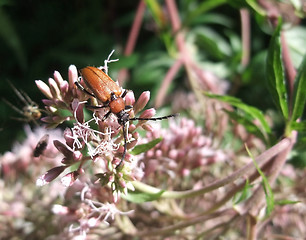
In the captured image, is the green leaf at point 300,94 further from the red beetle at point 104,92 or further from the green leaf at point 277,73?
the red beetle at point 104,92

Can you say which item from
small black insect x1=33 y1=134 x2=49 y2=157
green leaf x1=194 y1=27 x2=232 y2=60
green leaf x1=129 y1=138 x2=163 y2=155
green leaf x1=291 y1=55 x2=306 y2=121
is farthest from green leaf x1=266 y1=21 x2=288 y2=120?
green leaf x1=194 y1=27 x2=232 y2=60

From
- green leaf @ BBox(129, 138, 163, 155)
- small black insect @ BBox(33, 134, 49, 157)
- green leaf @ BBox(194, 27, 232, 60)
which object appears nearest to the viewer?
green leaf @ BBox(129, 138, 163, 155)

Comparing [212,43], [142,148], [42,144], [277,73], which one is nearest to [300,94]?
[277,73]

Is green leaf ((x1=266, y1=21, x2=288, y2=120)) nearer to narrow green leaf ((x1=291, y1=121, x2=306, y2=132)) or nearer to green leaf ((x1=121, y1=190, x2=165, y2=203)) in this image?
narrow green leaf ((x1=291, y1=121, x2=306, y2=132))

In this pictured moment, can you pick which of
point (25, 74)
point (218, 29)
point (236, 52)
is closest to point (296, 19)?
point (236, 52)

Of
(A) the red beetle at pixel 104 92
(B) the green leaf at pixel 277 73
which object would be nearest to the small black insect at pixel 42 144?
(A) the red beetle at pixel 104 92

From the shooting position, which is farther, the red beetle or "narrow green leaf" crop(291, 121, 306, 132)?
"narrow green leaf" crop(291, 121, 306, 132)
